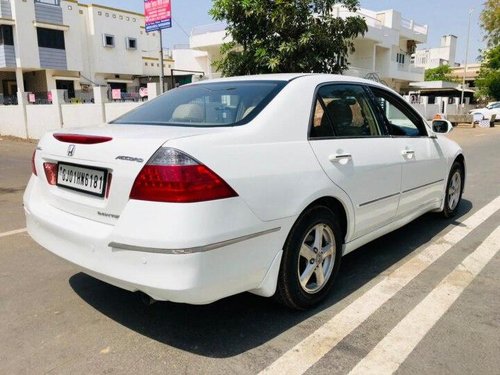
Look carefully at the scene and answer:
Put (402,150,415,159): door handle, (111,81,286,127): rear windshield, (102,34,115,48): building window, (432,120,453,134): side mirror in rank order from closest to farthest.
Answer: (111,81,286,127): rear windshield < (402,150,415,159): door handle < (432,120,453,134): side mirror < (102,34,115,48): building window

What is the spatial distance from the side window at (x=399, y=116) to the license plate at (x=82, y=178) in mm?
2545

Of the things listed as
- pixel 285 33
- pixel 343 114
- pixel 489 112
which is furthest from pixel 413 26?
pixel 343 114

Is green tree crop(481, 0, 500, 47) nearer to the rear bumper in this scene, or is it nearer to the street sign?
the street sign

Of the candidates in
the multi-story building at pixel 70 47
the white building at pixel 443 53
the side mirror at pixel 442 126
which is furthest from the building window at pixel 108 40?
the white building at pixel 443 53

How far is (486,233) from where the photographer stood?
4.99 meters

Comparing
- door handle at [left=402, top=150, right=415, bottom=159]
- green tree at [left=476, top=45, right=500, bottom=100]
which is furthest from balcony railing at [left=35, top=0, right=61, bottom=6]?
green tree at [left=476, top=45, right=500, bottom=100]

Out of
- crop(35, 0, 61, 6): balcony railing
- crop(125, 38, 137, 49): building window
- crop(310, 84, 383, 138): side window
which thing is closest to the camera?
crop(310, 84, 383, 138): side window

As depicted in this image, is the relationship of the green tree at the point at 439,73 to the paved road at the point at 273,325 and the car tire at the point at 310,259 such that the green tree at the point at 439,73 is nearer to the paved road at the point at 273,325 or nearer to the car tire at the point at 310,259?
the paved road at the point at 273,325

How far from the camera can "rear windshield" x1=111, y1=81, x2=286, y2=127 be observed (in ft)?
10.1

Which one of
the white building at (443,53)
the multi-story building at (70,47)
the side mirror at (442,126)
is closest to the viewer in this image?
the side mirror at (442,126)

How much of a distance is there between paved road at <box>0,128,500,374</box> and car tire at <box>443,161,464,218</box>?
1.12 m

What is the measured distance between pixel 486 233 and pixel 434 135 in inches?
48.2

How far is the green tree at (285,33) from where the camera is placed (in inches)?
413

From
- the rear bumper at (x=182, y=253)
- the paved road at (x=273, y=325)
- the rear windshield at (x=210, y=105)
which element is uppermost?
the rear windshield at (x=210, y=105)
